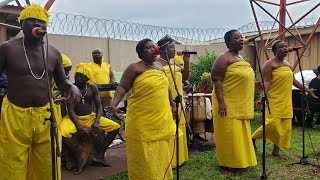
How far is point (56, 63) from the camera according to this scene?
3.72m

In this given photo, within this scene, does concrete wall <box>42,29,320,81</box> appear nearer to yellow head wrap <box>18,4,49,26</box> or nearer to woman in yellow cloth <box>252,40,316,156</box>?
woman in yellow cloth <box>252,40,316,156</box>

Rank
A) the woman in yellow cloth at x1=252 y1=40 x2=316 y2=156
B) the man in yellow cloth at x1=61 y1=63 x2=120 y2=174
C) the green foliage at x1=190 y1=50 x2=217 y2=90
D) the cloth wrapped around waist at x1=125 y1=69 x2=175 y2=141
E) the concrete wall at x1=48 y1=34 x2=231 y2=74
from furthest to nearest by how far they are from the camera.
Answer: the green foliage at x1=190 y1=50 x2=217 y2=90, the concrete wall at x1=48 y1=34 x2=231 y2=74, the woman in yellow cloth at x1=252 y1=40 x2=316 y2=156, the man in yellow cloth at x1=61 y1=63 x2=120 y2=174, the cloth wrapped around waist at x1=125 y1=69 x2=175 y2=141

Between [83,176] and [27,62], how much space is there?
2.55 meters

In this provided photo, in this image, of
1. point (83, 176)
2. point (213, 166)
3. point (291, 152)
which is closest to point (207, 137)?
point (291, 152)

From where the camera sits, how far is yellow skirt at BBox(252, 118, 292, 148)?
21.2 feet

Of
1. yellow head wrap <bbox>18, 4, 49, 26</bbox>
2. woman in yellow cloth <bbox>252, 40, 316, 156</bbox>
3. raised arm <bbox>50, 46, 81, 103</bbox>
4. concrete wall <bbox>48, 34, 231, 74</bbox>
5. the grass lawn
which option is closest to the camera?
yellow head wrap <bbox>18, 4, 49, 26</bbox>

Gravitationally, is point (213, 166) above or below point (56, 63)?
below

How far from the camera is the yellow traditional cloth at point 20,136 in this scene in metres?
3.44

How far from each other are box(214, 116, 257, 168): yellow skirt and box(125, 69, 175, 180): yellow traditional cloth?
4.23ft

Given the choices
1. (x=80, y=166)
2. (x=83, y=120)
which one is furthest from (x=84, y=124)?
(x=80, y=166)

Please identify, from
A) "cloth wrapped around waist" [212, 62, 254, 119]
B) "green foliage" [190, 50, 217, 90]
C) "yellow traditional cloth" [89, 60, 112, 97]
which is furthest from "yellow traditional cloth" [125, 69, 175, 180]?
"green foliage" [190, 50, 217, 90]

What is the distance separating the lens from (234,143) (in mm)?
5516

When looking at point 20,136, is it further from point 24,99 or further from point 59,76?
point 59,76

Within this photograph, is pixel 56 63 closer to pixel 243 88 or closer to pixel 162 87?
pixel 162 87
